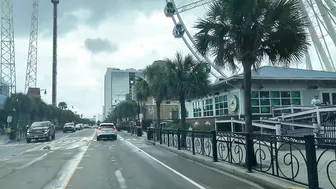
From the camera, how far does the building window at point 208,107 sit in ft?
121

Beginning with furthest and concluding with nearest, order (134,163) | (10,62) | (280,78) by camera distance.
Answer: (10,62) < (280,78) < (134,163)

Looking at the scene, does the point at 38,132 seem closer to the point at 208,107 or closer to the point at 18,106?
the point at 18,106

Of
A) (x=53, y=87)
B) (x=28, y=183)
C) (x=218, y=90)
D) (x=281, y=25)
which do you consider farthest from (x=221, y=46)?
(x=53, y=87)

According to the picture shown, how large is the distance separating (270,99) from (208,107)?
8999mm

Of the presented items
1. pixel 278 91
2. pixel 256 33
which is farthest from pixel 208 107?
pixel 256 33

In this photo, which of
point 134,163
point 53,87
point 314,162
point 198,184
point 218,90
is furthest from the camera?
point 53,87

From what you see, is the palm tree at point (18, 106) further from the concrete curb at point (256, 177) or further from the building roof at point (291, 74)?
the concrete curb at point (256, 177)

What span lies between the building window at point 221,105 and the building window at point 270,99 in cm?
356

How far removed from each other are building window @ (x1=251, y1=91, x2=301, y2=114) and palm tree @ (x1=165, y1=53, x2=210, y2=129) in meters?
7.35

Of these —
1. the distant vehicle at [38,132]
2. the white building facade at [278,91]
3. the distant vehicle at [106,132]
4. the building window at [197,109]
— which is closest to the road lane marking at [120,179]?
the white building facade at [278,91]

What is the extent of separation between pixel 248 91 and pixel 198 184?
3.89 metres

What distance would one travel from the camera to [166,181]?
10.8 m

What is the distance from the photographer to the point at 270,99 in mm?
29984

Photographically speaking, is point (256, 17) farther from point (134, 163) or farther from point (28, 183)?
point (28, 183)
